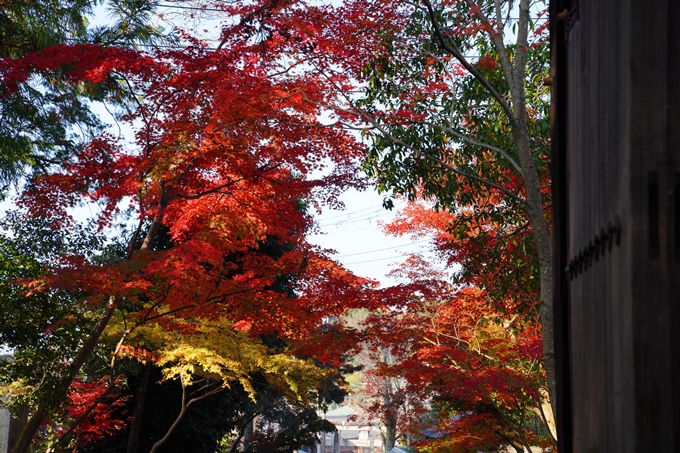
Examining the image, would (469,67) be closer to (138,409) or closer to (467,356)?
(467,356)

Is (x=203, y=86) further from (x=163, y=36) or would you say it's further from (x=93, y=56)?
(x=163, y=36)

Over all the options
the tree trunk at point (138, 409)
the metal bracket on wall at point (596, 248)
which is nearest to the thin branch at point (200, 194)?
the tree trunk at point (138, 409)

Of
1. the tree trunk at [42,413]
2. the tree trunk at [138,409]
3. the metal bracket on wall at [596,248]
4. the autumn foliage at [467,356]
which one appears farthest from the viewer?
the tree trunk at [138,409]

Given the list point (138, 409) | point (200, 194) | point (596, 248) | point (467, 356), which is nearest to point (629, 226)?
point (596, 248)

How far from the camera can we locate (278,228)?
12.4m

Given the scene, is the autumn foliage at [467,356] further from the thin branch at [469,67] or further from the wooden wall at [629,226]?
the wooden wall at [629,226]

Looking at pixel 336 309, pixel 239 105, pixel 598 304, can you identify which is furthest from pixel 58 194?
pixel 598 304

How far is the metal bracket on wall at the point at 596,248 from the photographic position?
217cm

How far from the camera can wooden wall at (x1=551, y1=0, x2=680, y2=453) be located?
1.85 metres

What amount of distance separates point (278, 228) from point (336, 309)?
1695mm

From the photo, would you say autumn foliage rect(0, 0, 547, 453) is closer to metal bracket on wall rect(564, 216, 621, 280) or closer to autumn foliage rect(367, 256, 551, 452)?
autumn foliage rect(367, 256, 551, 452)

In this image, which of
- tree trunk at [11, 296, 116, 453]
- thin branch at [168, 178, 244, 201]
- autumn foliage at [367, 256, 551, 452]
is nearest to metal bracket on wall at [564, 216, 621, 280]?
tree trunk at [11, 296, 116, 453]

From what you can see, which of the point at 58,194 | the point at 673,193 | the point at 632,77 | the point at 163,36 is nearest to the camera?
the point at 673,193

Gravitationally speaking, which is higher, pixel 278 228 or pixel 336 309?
pixel 278 228
